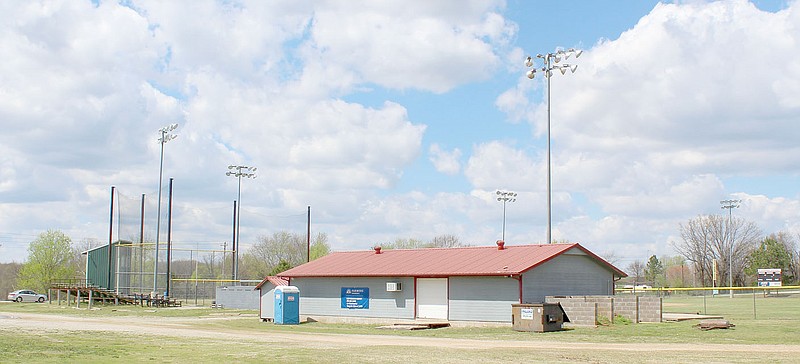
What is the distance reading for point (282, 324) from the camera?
1489 inches

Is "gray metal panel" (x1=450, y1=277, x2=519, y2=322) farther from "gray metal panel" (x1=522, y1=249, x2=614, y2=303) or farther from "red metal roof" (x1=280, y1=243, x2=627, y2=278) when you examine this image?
"gray metal panel" (x1=522, y1=249, x2=614, y2=303)

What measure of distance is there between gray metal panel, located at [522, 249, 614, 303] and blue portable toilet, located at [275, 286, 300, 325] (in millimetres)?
10798

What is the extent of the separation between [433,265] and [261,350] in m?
17.6

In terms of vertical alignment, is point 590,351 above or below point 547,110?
below

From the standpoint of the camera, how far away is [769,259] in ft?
402

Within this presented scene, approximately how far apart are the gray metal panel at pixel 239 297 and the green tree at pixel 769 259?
88.4 m

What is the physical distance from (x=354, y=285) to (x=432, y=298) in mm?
4600

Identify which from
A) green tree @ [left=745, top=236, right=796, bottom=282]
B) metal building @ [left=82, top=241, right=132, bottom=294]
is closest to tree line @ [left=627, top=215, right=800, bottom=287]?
green tree @ [left=745, top=236, right=796, bottom=282]

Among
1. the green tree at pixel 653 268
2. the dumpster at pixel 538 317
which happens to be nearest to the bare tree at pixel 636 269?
the green tree at pixel 653 268

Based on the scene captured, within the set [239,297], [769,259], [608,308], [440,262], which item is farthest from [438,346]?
[769,259]

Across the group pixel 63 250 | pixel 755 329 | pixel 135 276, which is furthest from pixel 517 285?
pixel 63 250

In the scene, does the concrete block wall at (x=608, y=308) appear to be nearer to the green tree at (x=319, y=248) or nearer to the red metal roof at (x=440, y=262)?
the red metal roof at (x=440, y=262)

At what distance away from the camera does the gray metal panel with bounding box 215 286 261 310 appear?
5425 centimetres

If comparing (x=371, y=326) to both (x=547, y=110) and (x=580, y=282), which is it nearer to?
(x=580, y=282)
